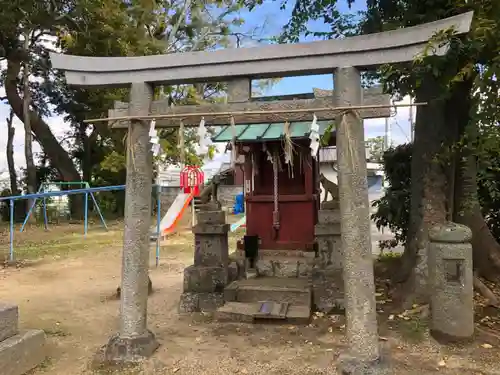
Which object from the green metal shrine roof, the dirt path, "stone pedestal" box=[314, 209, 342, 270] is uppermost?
the green metal shrine roof

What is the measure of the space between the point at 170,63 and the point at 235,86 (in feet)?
2.35

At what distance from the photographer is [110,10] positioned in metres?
14.2

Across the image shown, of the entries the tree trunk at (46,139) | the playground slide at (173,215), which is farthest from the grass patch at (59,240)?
the tree trunk at (46,139)

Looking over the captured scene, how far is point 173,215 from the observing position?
16.3 metres

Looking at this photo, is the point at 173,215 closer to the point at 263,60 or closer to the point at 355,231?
the point at 263,60

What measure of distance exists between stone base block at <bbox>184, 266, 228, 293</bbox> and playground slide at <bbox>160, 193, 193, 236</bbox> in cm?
857

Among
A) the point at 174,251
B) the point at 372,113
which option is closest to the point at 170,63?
the point at 372,113

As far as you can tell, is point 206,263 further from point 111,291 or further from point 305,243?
point 111,291

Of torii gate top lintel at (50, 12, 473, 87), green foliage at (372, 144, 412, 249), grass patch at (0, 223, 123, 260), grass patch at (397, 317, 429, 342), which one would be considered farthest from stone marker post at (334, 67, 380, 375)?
grass patch at (0, 223, 123, 260)

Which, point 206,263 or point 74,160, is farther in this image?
point 74,160

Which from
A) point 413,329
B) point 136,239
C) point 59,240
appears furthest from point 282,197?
point 59,240

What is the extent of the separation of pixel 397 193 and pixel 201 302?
403cm

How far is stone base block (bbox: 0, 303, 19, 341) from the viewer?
13.6 ft

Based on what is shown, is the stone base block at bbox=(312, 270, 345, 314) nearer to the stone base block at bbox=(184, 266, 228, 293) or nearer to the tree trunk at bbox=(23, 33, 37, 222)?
the stone base block at bbox=(184, 266, 228, 293)
